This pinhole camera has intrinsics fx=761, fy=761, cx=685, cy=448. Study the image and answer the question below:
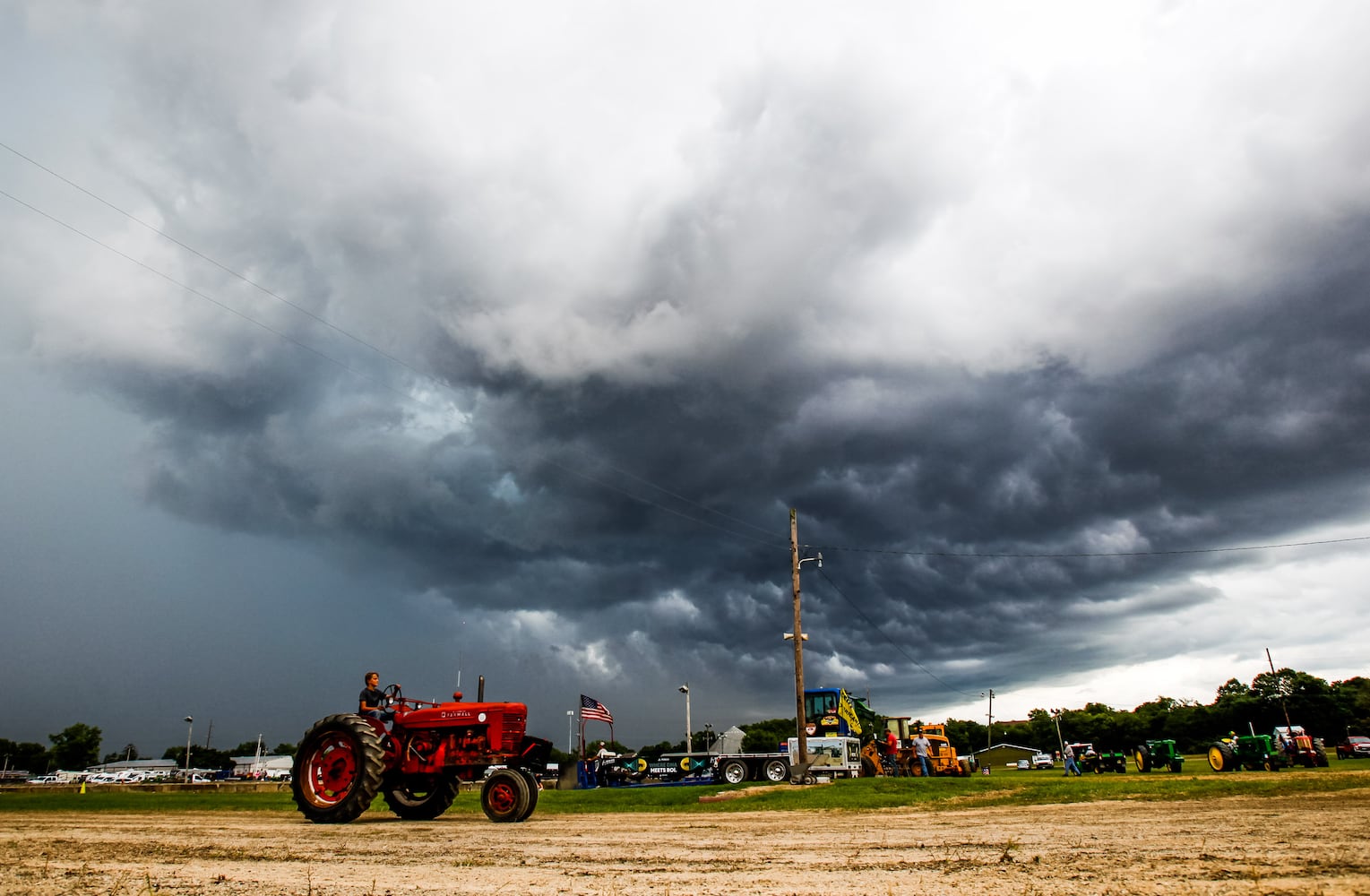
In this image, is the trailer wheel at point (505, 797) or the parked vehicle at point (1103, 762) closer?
the trailer wheel at point (505, 797)

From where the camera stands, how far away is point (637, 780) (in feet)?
96.0

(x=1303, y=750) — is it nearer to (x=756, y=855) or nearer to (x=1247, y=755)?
(x=1247, y=755)

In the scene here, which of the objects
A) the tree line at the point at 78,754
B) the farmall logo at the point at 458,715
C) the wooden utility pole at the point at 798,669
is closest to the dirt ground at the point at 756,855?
the farmall logo at the point at 458,715

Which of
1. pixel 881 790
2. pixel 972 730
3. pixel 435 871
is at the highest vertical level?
pixel 435 871

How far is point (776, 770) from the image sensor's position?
1117 inches

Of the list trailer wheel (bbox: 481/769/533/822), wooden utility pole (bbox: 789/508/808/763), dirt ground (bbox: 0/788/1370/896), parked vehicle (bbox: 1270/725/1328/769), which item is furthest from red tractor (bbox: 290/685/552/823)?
parked vehicle (bbox: 1270/725/1328/769)

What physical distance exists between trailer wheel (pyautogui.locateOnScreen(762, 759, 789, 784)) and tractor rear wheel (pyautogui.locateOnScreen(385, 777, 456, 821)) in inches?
682

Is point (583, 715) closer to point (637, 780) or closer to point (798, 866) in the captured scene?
point (637, 780)

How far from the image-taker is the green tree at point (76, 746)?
113188mm

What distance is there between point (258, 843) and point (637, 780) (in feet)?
71.4

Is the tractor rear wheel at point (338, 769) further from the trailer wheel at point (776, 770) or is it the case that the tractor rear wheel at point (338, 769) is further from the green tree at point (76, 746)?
the green tree at point (76, 746)

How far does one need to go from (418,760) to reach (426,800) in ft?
3.13

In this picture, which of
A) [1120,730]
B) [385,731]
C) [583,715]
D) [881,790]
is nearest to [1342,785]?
[881,790]

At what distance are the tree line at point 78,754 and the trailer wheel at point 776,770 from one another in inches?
3428
